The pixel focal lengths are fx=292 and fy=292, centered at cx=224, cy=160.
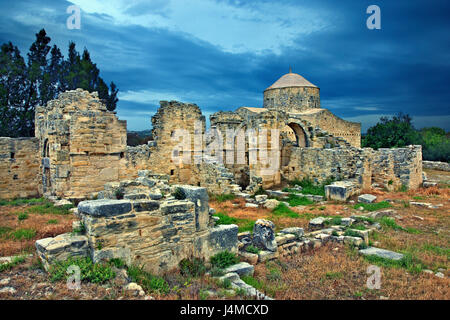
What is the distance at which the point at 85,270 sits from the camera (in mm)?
3836

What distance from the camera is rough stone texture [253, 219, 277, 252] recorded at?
6043mm

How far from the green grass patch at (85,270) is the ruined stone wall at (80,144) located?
20.8 ft

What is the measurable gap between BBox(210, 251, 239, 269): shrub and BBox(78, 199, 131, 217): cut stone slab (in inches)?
72.6

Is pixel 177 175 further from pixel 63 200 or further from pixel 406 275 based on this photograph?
pixel 406 275

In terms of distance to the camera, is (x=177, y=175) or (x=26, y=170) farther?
(x=177, y=175)

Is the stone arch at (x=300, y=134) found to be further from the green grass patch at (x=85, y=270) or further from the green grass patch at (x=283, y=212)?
the green grass patch at (x=85, y=270)

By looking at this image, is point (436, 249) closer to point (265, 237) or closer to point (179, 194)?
point (265, 237)

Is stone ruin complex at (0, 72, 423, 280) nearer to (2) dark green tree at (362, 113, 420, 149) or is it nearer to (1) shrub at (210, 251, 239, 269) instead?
(1) shrub at (210, 251, 239, 269)

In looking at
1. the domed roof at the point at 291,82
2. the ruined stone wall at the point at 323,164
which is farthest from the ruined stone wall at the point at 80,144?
the domed roof at the point at 291,82

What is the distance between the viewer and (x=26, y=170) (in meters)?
12.0

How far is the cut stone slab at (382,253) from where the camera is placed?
19.0 ft

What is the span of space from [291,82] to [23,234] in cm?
3325

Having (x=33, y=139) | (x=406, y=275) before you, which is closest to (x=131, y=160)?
(x=33, y=139)
